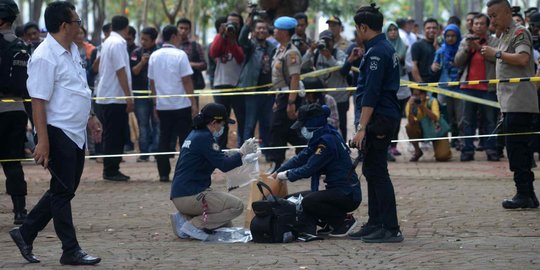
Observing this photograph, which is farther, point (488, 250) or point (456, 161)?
point (456, 161)

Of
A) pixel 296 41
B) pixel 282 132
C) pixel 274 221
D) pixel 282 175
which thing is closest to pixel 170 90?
pixel 282 132

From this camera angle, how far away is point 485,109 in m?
17.0

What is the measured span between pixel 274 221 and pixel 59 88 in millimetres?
2332

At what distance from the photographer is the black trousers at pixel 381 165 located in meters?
9.77

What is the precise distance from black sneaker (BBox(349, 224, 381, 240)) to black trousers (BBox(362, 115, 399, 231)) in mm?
136

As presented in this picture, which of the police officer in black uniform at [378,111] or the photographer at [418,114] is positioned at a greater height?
the police officer in black uniform at [378,111]

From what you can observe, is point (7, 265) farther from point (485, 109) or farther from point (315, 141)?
point (485, 109)

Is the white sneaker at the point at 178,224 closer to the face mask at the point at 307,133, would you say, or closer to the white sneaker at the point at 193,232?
the white sneaker at the point at 193,232

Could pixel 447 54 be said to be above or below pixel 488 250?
above

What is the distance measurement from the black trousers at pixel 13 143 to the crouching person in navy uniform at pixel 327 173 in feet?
8.68

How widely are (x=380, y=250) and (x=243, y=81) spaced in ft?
25.3

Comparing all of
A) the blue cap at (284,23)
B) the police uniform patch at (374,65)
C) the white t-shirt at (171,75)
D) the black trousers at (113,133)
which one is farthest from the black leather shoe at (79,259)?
the blue cap at (284,23)

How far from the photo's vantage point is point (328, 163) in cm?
1023

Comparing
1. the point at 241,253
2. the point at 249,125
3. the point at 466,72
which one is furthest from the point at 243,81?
the point at 241,253
